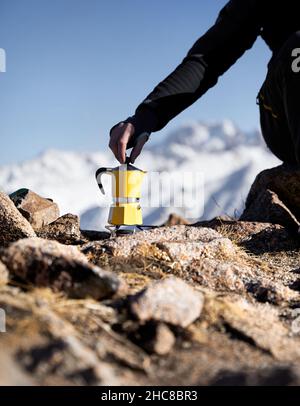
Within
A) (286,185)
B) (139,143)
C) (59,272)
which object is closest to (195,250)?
(139,143)

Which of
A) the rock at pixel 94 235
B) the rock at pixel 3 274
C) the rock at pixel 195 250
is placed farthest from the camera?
the rock at pixel 94 235

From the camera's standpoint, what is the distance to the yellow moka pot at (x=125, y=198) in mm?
4277

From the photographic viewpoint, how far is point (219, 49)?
14.1 feet

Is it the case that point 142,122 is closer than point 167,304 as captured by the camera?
No

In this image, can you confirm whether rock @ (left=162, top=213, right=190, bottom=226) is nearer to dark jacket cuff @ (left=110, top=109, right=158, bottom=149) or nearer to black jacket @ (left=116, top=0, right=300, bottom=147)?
black jacket @ (left=116, top=0, right=300, bottom=147)

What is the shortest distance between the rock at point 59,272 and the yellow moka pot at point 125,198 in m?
1.95

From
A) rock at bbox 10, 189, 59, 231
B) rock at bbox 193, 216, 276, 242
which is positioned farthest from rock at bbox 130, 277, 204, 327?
rock at bbox 10, 189, 59, 231

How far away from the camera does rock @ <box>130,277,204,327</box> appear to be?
2084mm

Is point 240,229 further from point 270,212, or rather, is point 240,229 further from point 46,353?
point 46,353

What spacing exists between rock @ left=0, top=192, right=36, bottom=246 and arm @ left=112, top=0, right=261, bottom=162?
53.4 inches

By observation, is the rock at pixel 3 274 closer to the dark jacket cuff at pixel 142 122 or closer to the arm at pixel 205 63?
the dark jacket cuff at pixel 142 122

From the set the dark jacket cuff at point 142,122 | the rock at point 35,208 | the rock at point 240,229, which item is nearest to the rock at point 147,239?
the dark jacket cuff at point 142,122

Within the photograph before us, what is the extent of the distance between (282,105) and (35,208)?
280 cm
